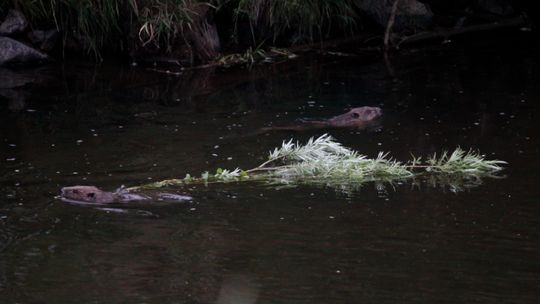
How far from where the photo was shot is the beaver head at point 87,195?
5.96 metres

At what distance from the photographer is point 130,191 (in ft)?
20.1

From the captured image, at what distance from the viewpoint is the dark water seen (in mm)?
4734

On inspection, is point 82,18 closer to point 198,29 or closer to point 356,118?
point 198,29

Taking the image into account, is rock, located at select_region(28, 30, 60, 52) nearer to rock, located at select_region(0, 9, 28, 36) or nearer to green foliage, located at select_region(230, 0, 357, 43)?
rock, located at select_region(0, 9, 28, 36)

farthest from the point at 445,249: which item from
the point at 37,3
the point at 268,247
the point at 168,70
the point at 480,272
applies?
the point at 37,3

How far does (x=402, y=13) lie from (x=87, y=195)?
7353 millimetres

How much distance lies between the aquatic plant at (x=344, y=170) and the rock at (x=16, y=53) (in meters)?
5.07

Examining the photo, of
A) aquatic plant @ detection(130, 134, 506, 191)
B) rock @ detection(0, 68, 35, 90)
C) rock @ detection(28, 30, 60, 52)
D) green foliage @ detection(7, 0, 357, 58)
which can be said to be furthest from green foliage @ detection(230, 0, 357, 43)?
aquatic plant @ detection(130, 134, 506, 191)

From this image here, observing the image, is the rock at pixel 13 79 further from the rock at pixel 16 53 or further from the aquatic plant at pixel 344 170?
the aquatic plant at pixel 344 170

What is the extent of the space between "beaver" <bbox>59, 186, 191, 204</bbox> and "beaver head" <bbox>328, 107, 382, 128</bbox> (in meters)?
2.41

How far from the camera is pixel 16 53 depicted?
10.9 metres

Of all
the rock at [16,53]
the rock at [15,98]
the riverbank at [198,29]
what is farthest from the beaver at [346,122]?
the rock at [16,53]

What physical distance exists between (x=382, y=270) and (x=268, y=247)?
2.24ft

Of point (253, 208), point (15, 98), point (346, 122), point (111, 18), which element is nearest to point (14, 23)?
point (111, 18)
